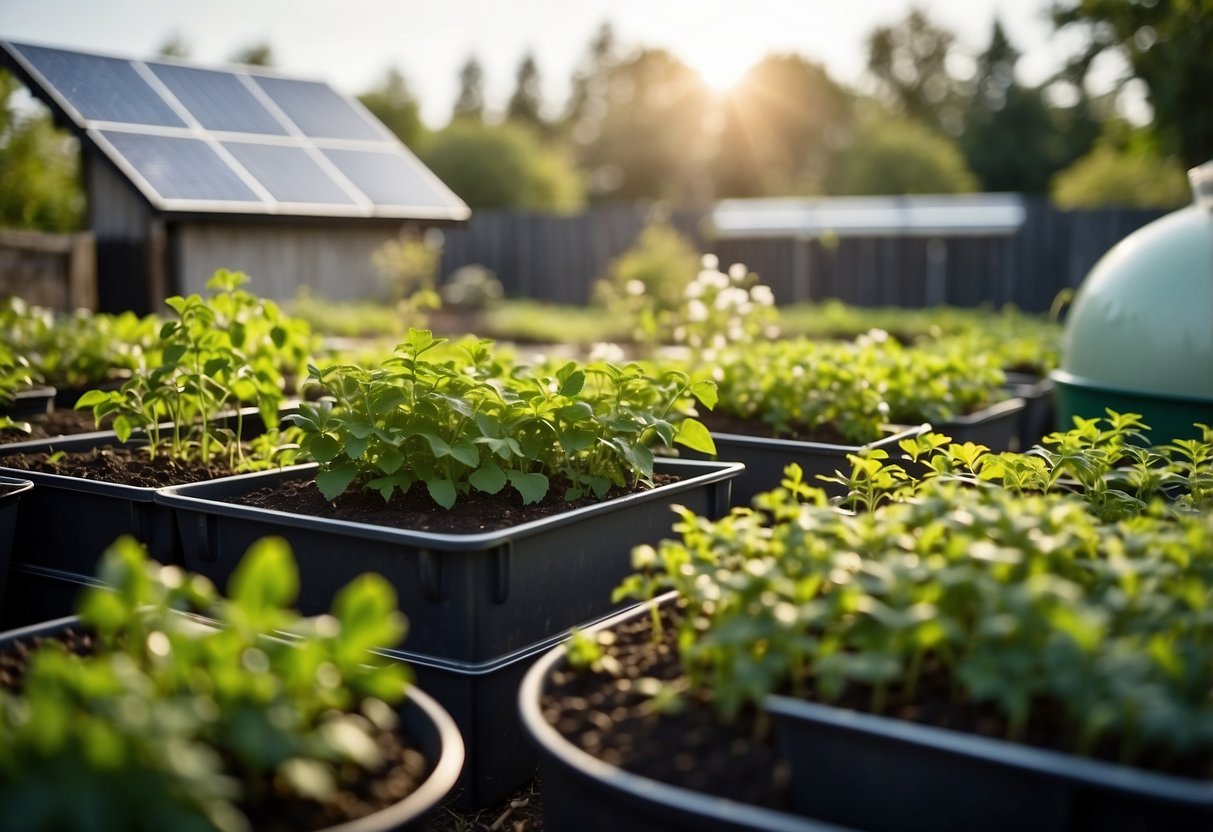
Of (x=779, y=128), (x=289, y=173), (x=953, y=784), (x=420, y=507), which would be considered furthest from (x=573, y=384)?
(x=779, y=128)

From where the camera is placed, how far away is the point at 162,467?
3.34 m

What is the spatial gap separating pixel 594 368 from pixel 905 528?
1077 mm

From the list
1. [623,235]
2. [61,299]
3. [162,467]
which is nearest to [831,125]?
[623,235]

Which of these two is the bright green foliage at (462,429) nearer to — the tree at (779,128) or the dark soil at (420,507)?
the dark soil at (420,507)

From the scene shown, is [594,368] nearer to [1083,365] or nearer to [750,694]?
[750,694]

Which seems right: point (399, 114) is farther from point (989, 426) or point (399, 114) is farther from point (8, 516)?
point (8, 516)

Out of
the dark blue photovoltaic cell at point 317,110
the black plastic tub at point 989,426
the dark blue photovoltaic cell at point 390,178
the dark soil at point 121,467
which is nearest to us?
the dark soil at point 121,467

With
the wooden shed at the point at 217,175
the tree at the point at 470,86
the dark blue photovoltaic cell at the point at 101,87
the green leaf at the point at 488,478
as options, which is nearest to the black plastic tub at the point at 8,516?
the green leaf at the point at 488,478

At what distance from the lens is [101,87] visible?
6.57 m

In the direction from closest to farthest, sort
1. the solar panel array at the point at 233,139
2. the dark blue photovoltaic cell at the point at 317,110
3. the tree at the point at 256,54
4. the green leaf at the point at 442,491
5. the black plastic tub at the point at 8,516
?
the green leaf at the point at 442,491 → the black plastic tub at the point at 8,516 → the solar panel array at the point at 233,139 → the dark blue photovoltaic cell at the point at 317,110 → the tree at the point at 256,54

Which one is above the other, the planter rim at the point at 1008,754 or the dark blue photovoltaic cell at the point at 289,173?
the dark blue photovoltaic cell at the point at 289,173

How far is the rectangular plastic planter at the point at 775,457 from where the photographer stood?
12.2 ft

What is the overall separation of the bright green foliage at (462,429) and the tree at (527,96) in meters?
49.6

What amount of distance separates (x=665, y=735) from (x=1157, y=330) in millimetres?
3070
